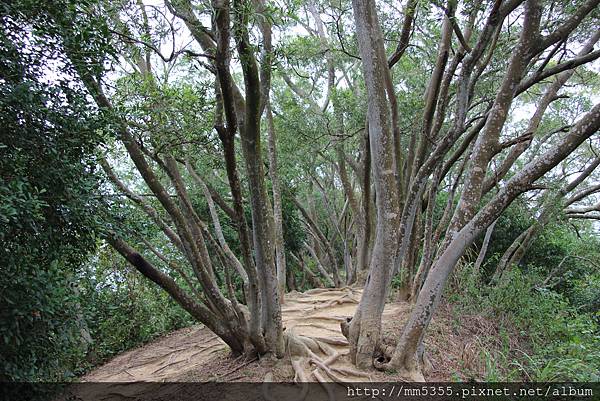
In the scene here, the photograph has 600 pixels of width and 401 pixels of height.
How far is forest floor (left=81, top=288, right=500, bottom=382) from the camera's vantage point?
15.1 ft

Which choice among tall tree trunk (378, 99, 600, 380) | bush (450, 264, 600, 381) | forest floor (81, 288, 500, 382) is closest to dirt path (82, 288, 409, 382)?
forest floor (81, 288, 500, 382)

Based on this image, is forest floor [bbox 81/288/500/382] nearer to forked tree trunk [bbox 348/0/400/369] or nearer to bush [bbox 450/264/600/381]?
bush [bbox 450/264/600/381]

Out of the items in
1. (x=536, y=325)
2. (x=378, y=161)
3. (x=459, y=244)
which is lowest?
(x=536, y=325)

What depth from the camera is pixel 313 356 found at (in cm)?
487

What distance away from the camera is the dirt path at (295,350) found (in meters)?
4.68

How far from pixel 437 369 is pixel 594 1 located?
4.82 m

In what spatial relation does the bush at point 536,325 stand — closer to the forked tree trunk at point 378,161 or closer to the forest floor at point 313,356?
the forest floor at point 313,356

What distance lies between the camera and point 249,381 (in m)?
4.56

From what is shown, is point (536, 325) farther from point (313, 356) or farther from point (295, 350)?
point (295, 350)

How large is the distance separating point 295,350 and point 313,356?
0.32 meters

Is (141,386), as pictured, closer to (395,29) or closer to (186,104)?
(186,104)

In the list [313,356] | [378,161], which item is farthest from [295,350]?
[378,161]

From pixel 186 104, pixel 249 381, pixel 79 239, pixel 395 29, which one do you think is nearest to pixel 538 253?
pixel 395 29

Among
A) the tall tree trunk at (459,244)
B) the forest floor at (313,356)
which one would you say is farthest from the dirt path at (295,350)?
the tall tree trunk at (459,244)
